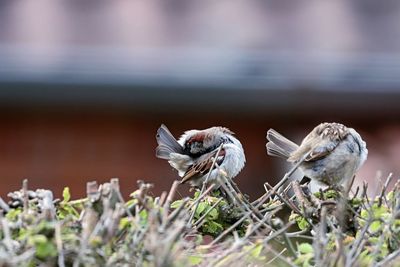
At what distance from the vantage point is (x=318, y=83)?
22.2ft

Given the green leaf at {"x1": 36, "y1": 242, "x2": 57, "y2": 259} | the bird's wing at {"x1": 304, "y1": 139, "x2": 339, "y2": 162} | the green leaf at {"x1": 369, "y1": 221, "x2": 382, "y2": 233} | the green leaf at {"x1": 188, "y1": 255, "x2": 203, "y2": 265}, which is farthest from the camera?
the bird's wing at {"x1": 304, "y1": 139, "x2": 339, "y2": 162}

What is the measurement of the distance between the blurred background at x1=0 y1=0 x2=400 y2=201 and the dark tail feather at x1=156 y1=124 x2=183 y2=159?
8.66 ft

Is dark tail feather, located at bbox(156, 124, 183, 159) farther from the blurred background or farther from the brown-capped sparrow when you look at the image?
the blurred background

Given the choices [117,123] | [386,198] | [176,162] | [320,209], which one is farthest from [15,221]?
[117,123]

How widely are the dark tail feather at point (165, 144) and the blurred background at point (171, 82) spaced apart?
264 cm

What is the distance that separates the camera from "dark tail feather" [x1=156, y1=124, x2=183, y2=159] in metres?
Result: 3.94

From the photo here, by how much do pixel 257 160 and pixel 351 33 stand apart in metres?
1.26

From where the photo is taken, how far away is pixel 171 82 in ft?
21.8

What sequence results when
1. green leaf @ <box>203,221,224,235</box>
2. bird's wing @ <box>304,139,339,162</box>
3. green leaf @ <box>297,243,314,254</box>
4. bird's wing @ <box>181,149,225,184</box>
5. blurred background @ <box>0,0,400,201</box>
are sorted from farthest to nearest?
1. blurred background @ <box>0,0,400,201</box>
2. bird's wing @ <box>181,149,225,184</box>
3. bird's wing @ <box>304,139,339,162</box>
4. green leaf @ <box>203,221,224,235</box>
5. green leaf @ <box>297,243,314,254</box>

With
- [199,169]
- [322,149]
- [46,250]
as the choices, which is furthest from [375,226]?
[199,169]

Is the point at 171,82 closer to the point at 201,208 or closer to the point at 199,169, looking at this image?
the point at 199,169

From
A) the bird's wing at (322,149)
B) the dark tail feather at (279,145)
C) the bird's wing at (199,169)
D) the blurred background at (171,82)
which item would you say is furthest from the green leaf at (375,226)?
the blurred background at (171,82)

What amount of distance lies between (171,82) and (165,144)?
2728mm

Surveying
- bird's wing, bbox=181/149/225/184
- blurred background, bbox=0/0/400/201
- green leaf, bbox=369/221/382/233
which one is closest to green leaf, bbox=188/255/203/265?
green leaf, bbox=369/221/382/233
